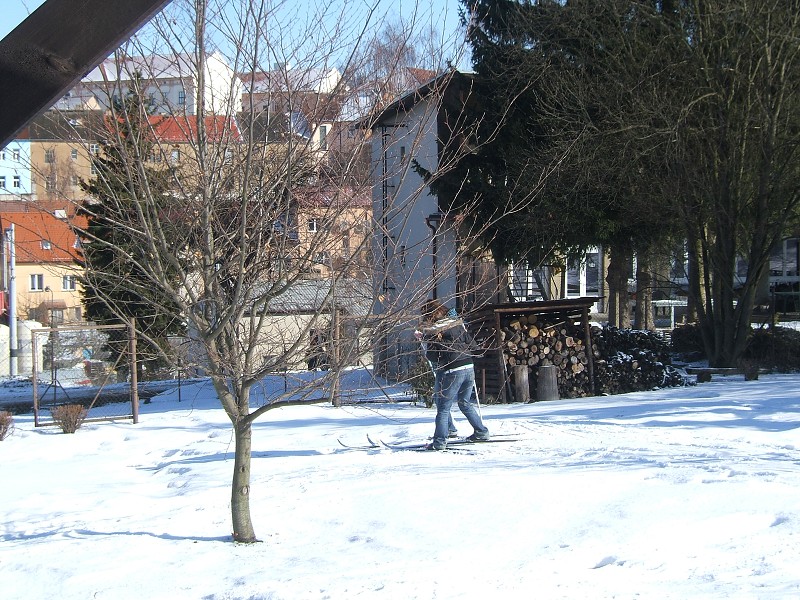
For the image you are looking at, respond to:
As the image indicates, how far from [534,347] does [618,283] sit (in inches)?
320

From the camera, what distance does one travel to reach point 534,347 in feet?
53.6

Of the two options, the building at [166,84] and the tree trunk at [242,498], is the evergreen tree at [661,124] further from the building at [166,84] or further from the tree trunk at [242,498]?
the building at [166,84]

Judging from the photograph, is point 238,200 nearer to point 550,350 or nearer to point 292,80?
point 292,80

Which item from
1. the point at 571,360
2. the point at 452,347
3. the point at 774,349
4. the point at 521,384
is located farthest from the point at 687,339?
the point at 452,347

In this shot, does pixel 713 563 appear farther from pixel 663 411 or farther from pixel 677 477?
pixel 663 411

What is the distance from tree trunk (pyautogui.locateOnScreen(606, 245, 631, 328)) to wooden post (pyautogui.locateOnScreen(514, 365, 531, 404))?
6271 millimetres

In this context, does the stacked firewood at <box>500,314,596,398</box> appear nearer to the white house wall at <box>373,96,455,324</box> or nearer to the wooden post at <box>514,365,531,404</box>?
the wooden post at <box>514,365,531,404</box>

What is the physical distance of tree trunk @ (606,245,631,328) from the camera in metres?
21.8

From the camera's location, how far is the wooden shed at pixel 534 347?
15.9 metres

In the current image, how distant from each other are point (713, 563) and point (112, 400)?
62.9 feet

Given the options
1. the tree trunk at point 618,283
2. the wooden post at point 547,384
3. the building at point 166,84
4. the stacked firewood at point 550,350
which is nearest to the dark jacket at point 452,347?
the building at point 166,84

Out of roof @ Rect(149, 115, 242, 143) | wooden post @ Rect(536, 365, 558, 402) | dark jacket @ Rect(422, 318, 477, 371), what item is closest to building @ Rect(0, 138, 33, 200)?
roof @ Rect(149, 115, 242, 143)

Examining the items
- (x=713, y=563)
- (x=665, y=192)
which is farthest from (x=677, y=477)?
(x=665, y=192)

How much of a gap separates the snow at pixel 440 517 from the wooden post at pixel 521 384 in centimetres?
395
